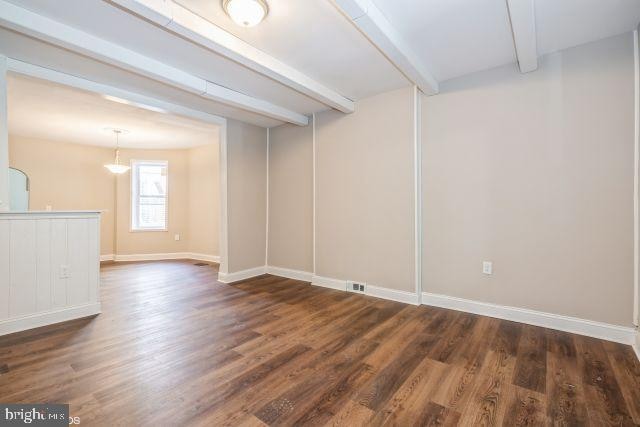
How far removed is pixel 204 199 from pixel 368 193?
4284mm

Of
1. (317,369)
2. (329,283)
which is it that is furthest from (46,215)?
(329,283)

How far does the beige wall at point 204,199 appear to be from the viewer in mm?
6445

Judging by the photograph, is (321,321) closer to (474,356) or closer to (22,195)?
(474,356)

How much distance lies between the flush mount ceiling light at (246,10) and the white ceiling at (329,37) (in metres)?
0.09

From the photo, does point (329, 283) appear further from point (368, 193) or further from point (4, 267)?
point (4, 267)

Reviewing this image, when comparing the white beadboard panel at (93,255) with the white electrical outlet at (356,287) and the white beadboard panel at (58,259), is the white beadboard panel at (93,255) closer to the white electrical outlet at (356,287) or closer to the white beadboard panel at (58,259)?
the white beadboard panel at (58,259)

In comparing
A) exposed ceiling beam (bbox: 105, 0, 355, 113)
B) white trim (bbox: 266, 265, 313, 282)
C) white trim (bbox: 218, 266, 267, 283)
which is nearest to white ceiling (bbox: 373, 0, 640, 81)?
exposed ceiling beam (bbox: 105, 0, 355, 113)

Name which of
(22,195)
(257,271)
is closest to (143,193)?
(22,195)

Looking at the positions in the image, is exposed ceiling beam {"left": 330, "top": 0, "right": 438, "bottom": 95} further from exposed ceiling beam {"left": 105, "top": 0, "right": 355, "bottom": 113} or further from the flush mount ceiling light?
exposed ceiling beam {"left": 105, "top": 0, "right": 355, "bottom": 113}

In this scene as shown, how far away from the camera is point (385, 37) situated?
7.54 ft

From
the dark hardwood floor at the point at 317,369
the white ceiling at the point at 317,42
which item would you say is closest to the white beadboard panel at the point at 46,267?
the dark hardwood floor at the point at 317,369

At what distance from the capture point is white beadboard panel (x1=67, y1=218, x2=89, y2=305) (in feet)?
9.83

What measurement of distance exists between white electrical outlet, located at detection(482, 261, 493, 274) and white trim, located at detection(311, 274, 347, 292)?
1.74m

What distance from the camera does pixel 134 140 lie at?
5.96m
